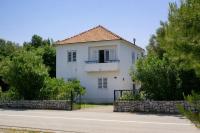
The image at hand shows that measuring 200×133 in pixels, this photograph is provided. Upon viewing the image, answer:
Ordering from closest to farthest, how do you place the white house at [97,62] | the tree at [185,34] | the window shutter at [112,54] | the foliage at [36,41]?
the tree at [185,34], the white house at [97,62], the window shutter at [112,54], the foliage at [36,41]

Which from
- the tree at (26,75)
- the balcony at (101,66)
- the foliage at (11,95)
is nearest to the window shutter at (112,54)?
the balcony at (101,66)

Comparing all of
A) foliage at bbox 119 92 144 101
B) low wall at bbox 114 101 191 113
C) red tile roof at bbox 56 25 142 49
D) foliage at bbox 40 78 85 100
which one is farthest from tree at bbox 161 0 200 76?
red tile roof at bbox 56 25 142 49

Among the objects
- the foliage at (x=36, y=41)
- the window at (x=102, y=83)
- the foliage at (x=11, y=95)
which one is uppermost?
the foliage at (x=36, y=41)

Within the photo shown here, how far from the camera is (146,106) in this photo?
24.4 metres

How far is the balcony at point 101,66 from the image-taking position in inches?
1555

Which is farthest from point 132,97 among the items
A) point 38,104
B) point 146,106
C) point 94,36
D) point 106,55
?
point 94,36

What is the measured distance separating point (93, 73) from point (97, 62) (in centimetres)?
140

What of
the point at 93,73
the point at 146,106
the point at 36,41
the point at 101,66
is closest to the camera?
the point at 146,106

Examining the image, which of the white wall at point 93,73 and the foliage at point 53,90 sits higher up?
the white wall at point 93,73

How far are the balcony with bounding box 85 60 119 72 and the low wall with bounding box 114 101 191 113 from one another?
1445 cm

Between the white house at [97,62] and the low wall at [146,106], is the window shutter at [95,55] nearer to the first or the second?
the white house at [97,62]

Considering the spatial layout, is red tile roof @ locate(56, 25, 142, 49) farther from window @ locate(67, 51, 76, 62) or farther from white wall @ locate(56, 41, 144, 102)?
window @ locate(67, 51, 76, 62)

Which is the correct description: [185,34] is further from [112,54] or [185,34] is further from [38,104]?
[112,54]

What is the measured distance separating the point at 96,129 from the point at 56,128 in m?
1.67
